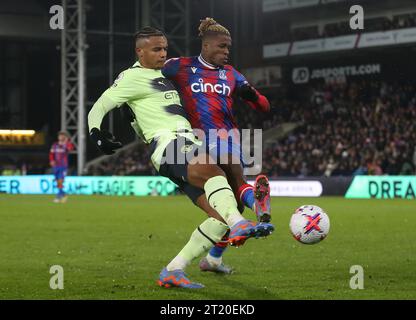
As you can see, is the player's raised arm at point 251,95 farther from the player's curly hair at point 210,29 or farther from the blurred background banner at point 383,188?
the blurred background banner at point 383,188

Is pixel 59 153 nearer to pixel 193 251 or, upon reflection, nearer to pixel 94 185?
pixel 94 185

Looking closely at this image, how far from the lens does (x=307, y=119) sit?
132 ft

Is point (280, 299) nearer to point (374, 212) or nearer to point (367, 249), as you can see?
point (367, 249)

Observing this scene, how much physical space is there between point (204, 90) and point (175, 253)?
3619mm

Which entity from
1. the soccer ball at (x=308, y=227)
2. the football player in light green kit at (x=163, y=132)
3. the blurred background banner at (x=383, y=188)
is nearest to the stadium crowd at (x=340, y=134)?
the blurred background banner at (x=383, y=188)

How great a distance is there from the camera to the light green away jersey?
310 inches

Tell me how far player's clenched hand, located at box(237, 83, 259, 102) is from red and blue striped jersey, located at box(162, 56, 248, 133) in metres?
0.12

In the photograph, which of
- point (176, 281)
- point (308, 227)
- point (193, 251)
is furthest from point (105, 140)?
point (308, 227)

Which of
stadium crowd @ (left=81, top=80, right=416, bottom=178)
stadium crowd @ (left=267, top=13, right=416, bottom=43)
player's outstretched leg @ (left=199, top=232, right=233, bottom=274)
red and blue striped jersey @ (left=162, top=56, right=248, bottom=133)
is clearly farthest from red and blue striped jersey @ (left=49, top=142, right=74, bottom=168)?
red and blue striped jersey @ (left=162, top=56, right=248, bottom=133)

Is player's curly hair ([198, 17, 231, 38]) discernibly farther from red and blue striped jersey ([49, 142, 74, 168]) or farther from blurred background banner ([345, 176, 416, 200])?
blurred background banner ([345, 176, 416, 200])

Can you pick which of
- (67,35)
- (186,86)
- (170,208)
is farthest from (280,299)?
(67,35)

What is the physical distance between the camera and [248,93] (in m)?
8.31

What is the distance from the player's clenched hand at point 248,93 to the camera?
27.2 feet

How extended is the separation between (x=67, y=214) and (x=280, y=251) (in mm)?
9616
